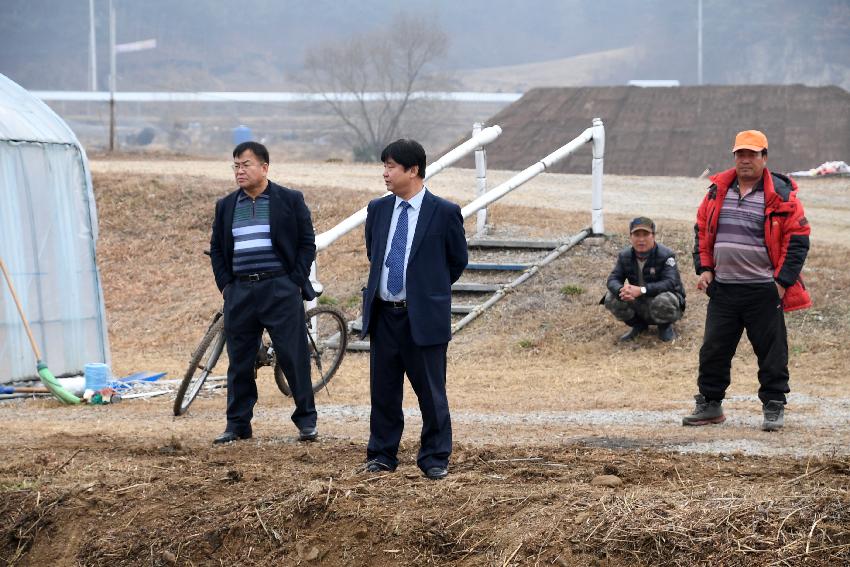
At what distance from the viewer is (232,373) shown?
7477mm

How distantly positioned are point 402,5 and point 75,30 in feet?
109

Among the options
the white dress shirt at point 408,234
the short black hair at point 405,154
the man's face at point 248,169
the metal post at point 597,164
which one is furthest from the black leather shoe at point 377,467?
the metal post at point 597,164

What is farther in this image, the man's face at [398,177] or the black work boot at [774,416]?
the black work boot at [774,416]

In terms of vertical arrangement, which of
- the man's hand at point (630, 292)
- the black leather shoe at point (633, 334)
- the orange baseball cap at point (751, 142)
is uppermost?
the orange baseball cap at point (751, 142)

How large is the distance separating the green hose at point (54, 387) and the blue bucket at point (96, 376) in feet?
0.53

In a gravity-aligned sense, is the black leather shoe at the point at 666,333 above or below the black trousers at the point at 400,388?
below

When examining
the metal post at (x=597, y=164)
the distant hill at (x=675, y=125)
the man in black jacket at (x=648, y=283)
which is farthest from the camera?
the distant hill at (x=675, y=125)

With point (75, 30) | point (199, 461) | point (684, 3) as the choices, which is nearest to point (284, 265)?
point (199, 461)

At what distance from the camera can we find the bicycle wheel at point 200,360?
27.6 feet

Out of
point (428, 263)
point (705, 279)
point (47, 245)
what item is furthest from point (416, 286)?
point (47, 245)

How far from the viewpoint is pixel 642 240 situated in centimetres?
1034

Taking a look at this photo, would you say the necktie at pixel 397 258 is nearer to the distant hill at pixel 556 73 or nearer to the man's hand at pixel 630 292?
the man's hand at pixel 630 292

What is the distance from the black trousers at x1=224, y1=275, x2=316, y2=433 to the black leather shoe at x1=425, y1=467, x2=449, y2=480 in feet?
5.47

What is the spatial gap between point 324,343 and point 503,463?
415 cm
